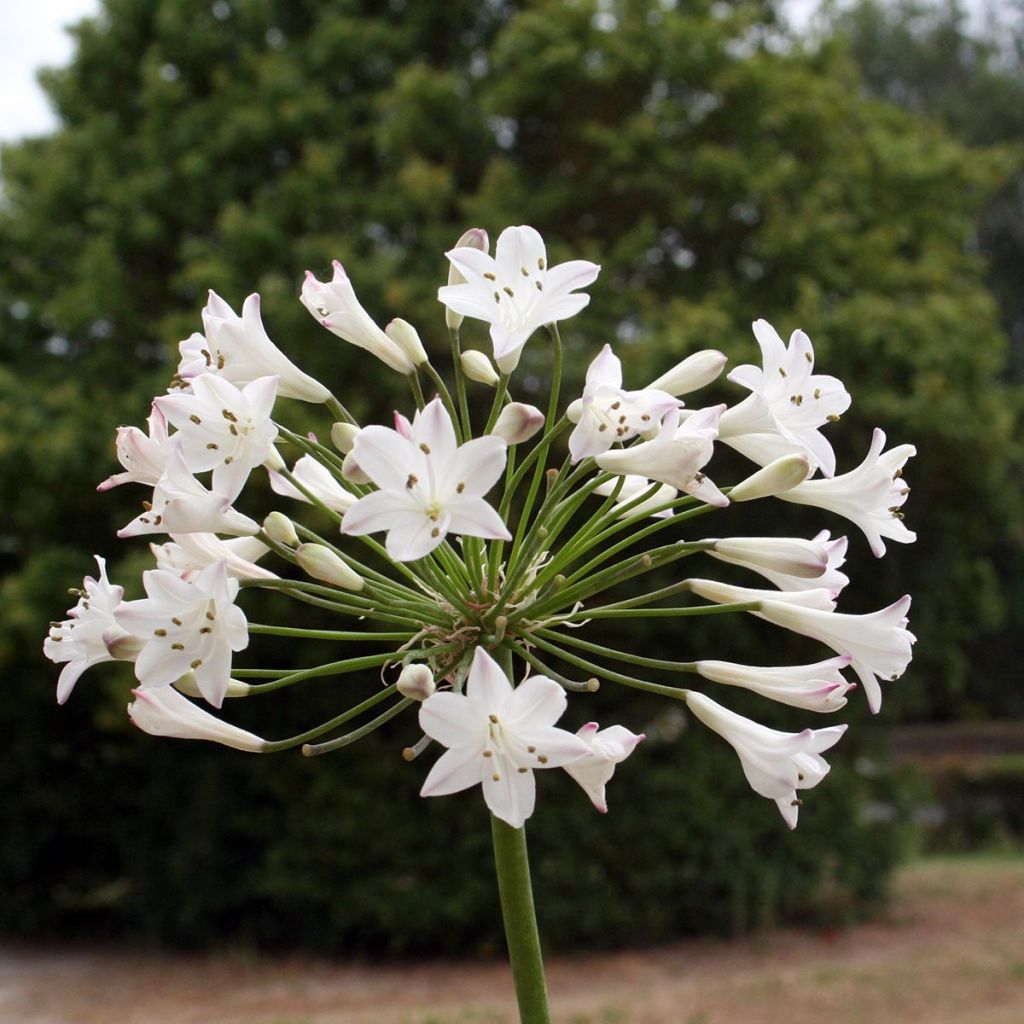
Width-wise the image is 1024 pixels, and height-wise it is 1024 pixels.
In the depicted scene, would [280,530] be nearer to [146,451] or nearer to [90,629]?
[146,451]

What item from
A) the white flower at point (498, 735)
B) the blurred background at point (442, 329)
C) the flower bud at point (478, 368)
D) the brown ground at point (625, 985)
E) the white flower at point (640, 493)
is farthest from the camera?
the blurred background at point (442, 329)

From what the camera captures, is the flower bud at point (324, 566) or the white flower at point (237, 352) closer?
the flower bud at point (324, 566)

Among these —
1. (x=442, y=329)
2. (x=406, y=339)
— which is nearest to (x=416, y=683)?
(x=406, y=339)

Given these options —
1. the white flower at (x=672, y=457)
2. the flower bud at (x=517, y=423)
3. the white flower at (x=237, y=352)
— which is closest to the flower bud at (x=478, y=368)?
the white flower at (x=237, y=352)

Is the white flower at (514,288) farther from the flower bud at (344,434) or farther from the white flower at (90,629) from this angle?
the white flower at (90,629)

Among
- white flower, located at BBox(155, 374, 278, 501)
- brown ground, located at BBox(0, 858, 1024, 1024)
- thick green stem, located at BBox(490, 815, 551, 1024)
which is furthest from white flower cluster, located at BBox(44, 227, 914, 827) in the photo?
brown ground, located at BBox(0, 858, 1024, 1024)

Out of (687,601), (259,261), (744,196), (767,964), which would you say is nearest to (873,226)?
(744,196)

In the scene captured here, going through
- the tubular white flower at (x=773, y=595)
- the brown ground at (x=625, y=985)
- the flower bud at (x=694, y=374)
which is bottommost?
the brown ground at (x=625, y=985)
